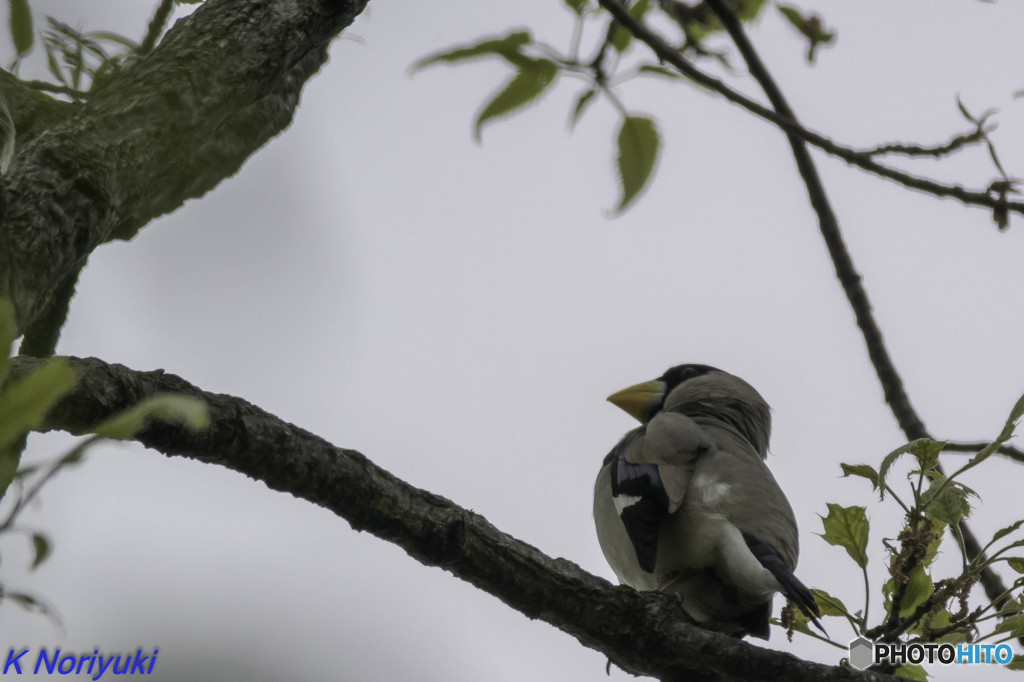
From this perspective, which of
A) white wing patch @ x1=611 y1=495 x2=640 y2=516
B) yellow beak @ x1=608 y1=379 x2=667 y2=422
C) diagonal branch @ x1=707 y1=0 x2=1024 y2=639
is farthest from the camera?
yellow beak @ x1=608 y1=379 x2=667 y2=422

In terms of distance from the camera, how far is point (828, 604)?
109 inches

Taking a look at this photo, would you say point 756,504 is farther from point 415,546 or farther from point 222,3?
point 222,3

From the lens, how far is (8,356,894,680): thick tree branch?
168 centimetres

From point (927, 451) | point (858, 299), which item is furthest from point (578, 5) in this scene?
point (927, 451)

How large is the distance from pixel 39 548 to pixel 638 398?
16.6 feet

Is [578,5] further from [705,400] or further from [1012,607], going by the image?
[705,400]

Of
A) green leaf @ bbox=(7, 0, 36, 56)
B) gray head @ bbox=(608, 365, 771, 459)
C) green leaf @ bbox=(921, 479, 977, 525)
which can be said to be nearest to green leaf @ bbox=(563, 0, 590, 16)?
green leaf @ bbox=(7, 0, 36, 56)

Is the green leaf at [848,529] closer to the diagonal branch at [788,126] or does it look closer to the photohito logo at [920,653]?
the photohito logo at [920,653]

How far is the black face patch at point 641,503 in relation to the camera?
353 centimetres

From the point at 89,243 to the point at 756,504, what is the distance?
2.97 meters

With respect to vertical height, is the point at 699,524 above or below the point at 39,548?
above

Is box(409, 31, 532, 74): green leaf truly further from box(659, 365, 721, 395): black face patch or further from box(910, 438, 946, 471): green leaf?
box(659, 365, 721, 395): black face patch

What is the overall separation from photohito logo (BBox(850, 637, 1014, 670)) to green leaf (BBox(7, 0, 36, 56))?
257 cm

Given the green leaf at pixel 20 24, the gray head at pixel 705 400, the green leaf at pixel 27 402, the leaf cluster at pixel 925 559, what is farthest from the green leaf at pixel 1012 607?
the green leaf at pixel 20 24
